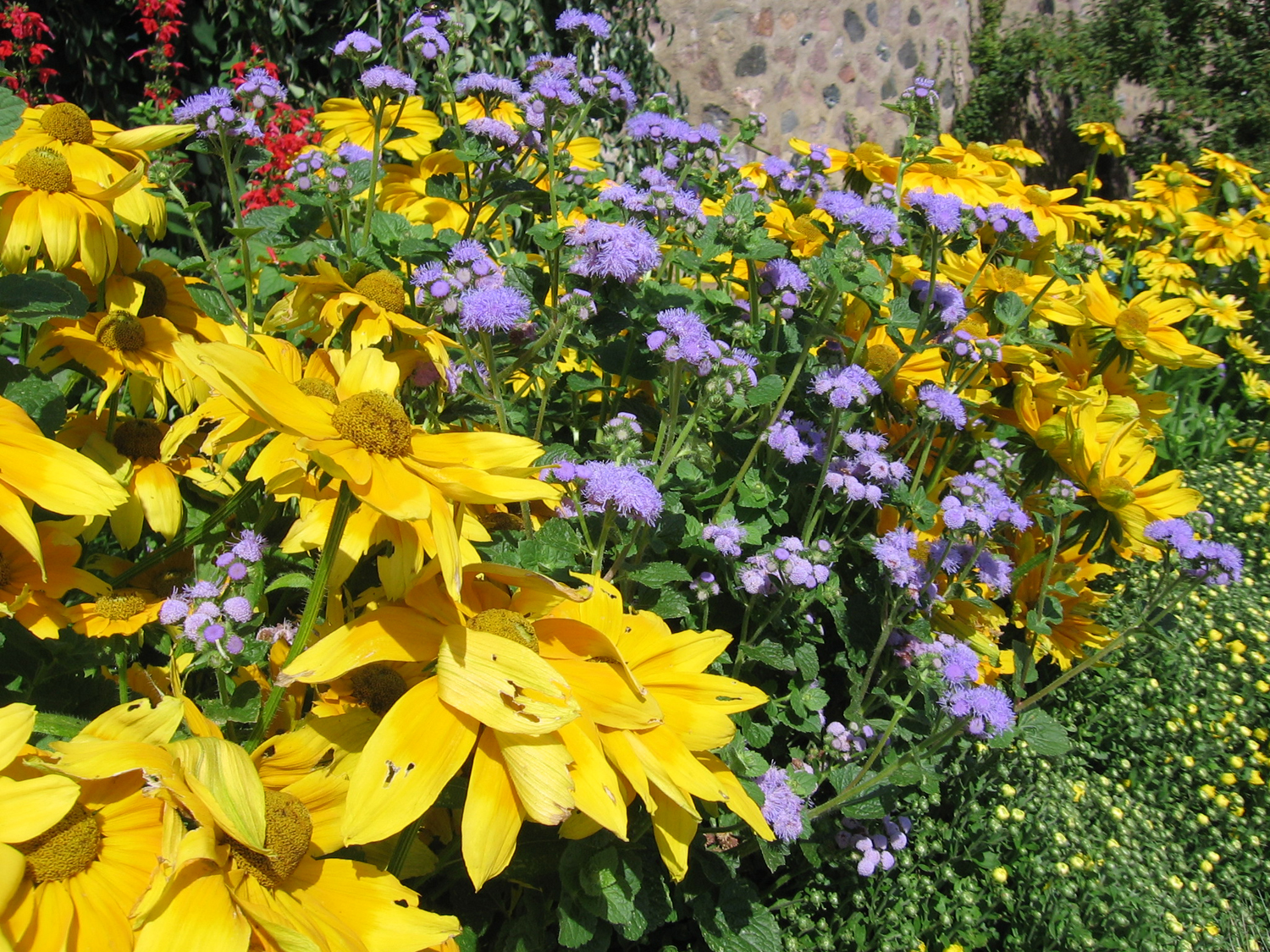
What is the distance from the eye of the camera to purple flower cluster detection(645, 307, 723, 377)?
1.42 m

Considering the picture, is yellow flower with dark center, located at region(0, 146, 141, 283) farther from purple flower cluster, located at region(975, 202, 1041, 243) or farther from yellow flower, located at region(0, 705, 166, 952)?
purple flower cluster, located at region(975, 202, 1041, 243)

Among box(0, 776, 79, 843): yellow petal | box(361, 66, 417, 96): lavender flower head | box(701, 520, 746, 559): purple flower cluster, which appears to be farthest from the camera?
box(361, 66, 417, 96): lavender flower head

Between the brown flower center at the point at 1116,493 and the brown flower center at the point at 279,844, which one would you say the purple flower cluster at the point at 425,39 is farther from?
the brown flower center at the point at 1116,493

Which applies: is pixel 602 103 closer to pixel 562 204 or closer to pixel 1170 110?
pixel 562 204

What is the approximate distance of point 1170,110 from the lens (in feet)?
28.5

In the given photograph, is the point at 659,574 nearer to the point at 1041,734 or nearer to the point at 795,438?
the point at 795,438

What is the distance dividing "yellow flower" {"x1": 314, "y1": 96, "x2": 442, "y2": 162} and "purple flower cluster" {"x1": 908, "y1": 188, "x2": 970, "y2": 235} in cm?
104

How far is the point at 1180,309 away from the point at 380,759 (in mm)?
2519

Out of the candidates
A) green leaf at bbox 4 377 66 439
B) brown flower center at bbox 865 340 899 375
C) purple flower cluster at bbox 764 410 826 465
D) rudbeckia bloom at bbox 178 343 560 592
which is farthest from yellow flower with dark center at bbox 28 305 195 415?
brown flower center at bbox 865 340 899 375

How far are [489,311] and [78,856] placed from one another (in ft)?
2.78

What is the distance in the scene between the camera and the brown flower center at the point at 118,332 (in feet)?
4.32

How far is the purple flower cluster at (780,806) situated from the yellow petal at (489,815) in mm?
718

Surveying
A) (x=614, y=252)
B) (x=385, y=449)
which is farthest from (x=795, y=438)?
(x=385, y=449)

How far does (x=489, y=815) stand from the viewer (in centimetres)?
86
